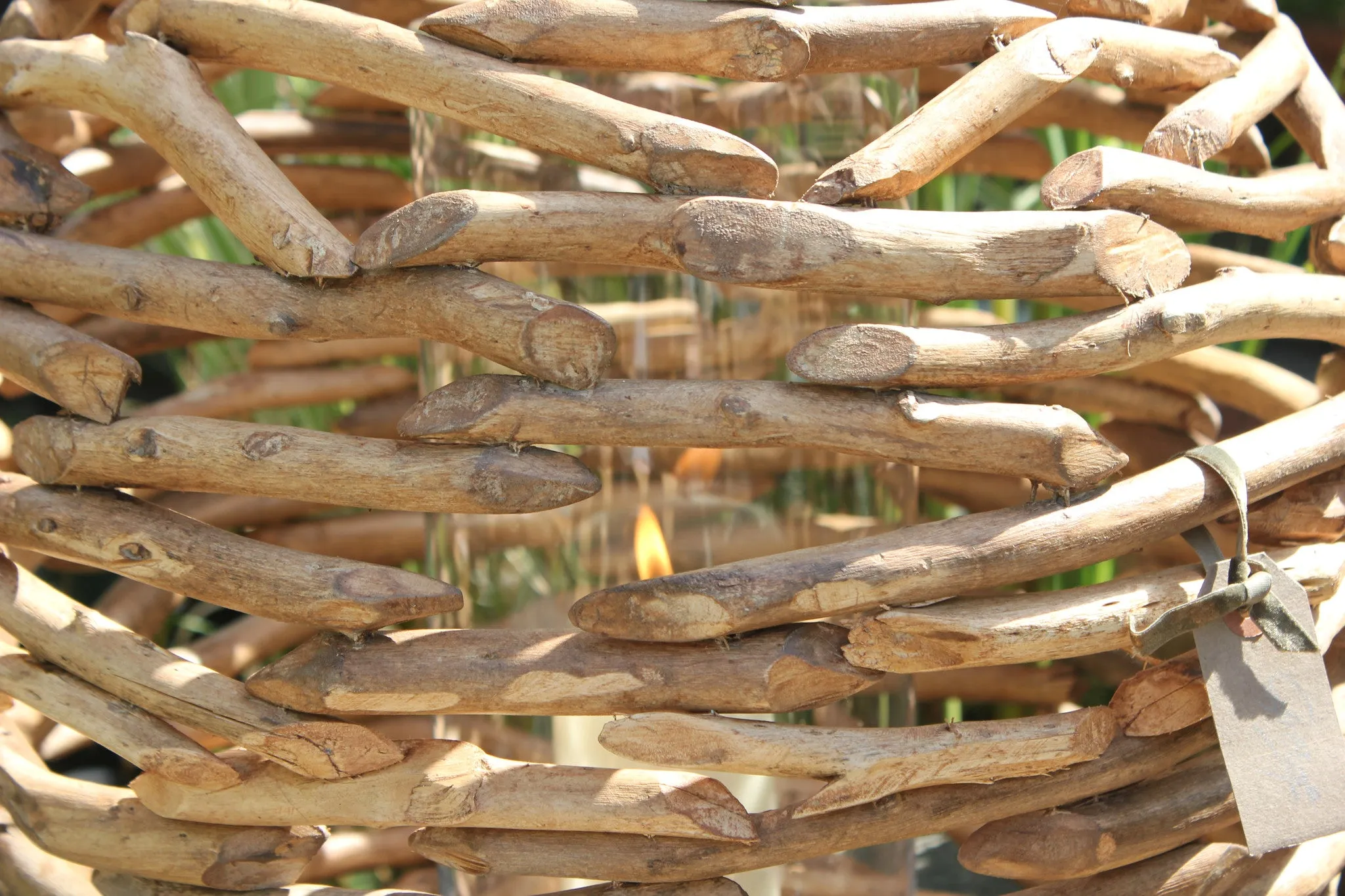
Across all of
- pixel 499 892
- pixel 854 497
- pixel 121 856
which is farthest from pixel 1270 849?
pixel 121 856

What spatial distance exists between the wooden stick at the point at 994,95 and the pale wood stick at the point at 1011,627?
16cm

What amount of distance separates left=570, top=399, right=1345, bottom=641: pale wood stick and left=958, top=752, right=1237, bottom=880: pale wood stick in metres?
0.11

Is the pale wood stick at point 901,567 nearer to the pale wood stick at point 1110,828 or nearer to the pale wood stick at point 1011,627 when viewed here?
the pale wood stick at point 1011,627

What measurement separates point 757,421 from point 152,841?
1.02 ft

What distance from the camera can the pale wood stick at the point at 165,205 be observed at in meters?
0.75

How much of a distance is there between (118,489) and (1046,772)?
42 centimetres

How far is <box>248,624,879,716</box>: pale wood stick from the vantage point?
0.46 m

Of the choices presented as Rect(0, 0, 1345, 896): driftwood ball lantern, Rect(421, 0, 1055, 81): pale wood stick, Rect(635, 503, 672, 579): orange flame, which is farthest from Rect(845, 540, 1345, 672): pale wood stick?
Rect(421, 0, 1055, 81): pale wood stick

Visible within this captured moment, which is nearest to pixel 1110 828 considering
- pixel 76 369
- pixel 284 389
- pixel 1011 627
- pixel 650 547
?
pixel 1011 627

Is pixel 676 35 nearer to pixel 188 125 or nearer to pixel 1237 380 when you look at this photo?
pixel 188 125

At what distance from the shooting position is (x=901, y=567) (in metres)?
0.46

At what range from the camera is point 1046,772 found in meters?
0.50

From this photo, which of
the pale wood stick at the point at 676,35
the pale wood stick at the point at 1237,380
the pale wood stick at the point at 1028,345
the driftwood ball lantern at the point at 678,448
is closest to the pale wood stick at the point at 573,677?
the driftwood ball lantern at the point at 678,448

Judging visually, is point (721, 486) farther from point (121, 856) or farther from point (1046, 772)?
point (121, 856)
